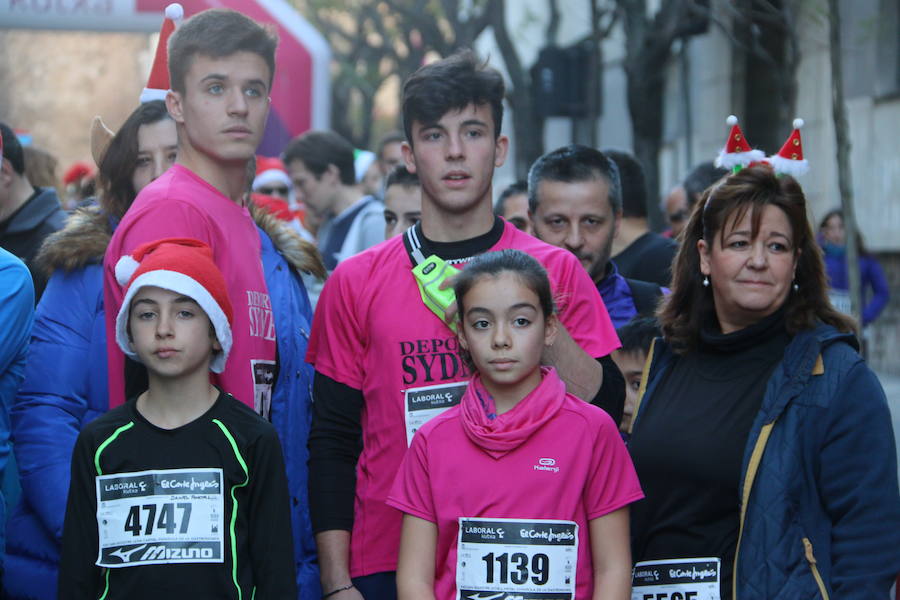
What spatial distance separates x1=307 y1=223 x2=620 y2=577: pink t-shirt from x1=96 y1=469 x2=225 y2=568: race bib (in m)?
0.45

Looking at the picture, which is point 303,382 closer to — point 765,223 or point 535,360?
point 535,360

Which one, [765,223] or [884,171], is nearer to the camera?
[765,223]

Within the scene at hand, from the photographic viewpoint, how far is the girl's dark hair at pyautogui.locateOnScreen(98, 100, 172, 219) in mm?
4297

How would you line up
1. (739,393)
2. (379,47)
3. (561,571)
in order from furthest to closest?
1. (379,47)
2. (739,393)
3. (561,571)

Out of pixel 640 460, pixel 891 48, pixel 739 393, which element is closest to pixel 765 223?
pixel 739 393

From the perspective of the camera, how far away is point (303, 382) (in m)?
3.91

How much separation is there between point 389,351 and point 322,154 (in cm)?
538

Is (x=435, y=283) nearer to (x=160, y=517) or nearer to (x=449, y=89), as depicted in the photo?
(x=449, y=89)

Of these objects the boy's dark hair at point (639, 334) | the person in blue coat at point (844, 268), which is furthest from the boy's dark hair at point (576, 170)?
the person in blue coat at point (844, 268)

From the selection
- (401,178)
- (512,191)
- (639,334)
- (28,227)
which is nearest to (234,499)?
(639,334)

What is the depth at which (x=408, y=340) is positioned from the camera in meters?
3.59

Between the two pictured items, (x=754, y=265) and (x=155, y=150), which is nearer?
(x=754, y=265)

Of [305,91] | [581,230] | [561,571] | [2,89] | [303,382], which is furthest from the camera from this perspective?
[305,91]

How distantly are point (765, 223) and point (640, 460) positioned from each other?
0.75 metres
